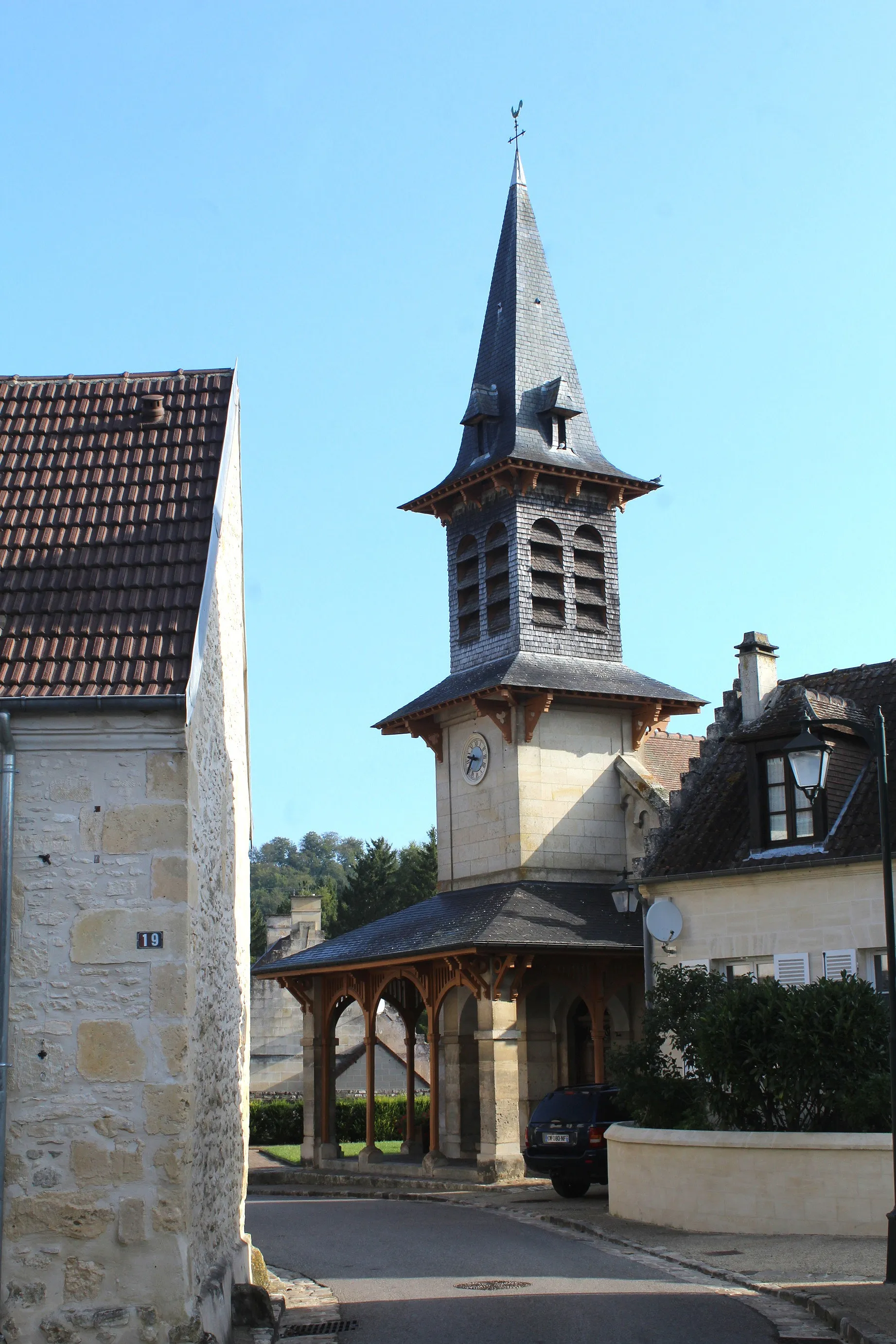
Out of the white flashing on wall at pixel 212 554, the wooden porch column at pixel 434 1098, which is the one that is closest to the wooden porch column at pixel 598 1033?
the wooden porch column at pixel 434 1098

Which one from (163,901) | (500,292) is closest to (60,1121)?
(163,901)

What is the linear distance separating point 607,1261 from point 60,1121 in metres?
6.36

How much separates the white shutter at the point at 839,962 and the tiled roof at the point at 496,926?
548 centimetres

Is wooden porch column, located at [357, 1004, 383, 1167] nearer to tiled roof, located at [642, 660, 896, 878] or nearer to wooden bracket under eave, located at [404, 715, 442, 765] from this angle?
wooden bracket under eave, located at [404, 715, 442, 765]

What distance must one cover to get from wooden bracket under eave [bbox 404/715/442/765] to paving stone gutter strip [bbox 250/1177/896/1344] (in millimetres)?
9620

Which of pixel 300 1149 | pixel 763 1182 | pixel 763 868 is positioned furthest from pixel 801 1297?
pixel 300 1149

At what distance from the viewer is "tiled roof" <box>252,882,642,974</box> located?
23.9m

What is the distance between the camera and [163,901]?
8.53 m

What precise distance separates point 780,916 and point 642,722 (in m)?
9.82

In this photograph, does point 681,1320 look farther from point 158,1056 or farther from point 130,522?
point 130,522

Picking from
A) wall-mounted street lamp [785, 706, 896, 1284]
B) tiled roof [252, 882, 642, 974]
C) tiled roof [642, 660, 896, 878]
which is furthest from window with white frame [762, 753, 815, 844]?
wall-mounted street lamp [785, 706, 896, 1284]

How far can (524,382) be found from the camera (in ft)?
101

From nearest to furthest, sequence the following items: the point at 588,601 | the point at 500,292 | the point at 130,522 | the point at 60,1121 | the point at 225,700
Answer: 1. the point at 60,1121
2. the point at 130,522
3. the point at 225,700
4. the point at 588,601
5. the point at 500,292

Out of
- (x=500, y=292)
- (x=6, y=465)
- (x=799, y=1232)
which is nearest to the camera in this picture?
(x=6, y=465)
